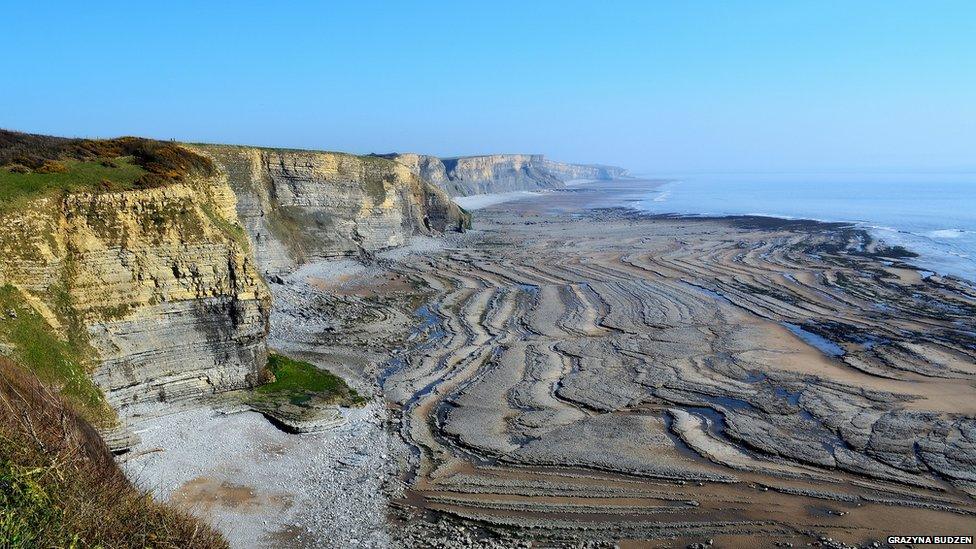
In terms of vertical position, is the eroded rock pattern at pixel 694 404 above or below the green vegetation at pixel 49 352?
below

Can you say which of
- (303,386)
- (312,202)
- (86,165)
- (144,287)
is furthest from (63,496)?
(312,202)

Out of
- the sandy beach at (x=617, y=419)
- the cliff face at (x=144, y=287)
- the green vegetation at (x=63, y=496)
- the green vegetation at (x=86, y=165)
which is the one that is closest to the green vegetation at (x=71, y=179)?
the green vegetation at (x=86, y=165)

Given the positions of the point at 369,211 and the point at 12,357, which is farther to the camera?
the point at 369,211

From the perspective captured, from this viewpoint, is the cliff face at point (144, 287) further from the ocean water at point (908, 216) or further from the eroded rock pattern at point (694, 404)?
the ocean water at point (908, 216)

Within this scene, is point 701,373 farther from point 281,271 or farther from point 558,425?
point 281,271

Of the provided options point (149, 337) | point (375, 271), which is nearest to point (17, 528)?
point (149, 337)

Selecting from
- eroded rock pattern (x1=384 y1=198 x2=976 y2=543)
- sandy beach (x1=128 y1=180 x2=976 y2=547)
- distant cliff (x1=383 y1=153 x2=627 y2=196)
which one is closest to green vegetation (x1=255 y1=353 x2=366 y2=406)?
sandy beach (x1=128 y1=180 x2=976 y2=547)

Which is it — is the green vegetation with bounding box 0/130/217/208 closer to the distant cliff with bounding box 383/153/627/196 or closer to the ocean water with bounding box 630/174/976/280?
the ocean water with bounding box 630/174/976/280
